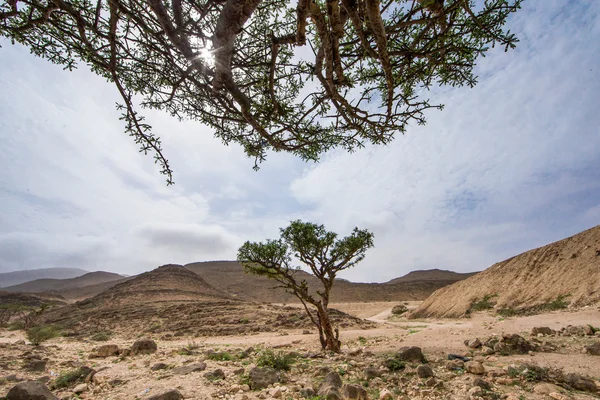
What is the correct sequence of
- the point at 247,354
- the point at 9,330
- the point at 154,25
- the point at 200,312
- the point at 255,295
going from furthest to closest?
the point at 255,295
the point at 200,312
the point at 9,330
the point at 247,354
the point at 154,25

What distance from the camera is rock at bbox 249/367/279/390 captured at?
14.9ft

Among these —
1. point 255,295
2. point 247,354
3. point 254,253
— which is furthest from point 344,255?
point 255,295

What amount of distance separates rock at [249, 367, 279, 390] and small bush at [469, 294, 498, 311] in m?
24.3

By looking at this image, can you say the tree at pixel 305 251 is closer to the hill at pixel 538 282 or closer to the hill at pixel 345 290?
the hill at pixel 538 282

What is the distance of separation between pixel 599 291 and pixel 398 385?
2055cm

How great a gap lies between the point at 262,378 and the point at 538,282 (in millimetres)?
25873

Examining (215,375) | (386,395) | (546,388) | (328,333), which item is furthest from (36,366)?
(546,388)

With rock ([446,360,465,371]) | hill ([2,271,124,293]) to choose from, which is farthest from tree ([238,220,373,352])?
hill ([2,271,124,293])

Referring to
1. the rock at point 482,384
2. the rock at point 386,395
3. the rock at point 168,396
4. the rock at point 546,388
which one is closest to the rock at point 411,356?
the rock at point 482,384

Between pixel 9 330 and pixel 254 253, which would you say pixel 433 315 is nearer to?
pixel 254 253

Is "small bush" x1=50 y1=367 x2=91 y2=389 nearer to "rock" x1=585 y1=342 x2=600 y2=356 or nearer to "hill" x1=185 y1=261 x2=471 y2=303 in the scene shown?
"rock" x1=585 y1=342 x2=600 y2=356

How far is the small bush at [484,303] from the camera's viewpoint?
22.6 m

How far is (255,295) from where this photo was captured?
179ft

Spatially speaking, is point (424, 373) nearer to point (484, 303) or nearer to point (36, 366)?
point (36, 366)
